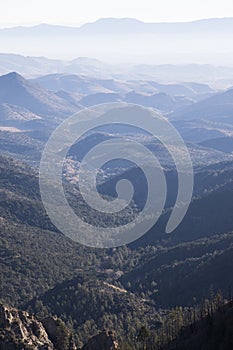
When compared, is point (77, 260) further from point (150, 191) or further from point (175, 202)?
point (150, 191)

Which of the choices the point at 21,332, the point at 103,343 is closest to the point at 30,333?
the point at 21,332

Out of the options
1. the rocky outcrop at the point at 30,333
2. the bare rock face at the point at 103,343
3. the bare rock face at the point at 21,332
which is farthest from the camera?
the bare rock face at the point at 103,343

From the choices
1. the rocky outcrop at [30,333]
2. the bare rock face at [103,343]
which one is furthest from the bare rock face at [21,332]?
the bare rock face at [103,343]

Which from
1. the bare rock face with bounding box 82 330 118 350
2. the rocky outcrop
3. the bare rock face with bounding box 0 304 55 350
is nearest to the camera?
the bare rock face with bounding box 0 304 55 350

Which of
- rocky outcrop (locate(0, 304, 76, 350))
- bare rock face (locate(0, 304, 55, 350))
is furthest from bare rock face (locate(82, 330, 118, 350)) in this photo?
bare rock face (locate(0, 304, 55, 350))

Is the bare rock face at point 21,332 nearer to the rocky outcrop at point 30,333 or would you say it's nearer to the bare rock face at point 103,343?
the rocky outcrop at point 30,333

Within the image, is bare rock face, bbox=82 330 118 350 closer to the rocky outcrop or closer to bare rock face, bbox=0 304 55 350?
the rocky outcrop

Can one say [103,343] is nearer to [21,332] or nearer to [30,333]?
[30,333]

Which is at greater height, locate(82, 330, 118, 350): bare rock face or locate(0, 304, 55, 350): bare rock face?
locate(0, 304, 55, 350): bare rock face

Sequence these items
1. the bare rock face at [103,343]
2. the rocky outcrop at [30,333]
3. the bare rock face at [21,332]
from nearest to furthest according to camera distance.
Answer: the bare rock face at [21,332]
the rocky outcrop at [30,333]
the bare rock face at [103,343]
